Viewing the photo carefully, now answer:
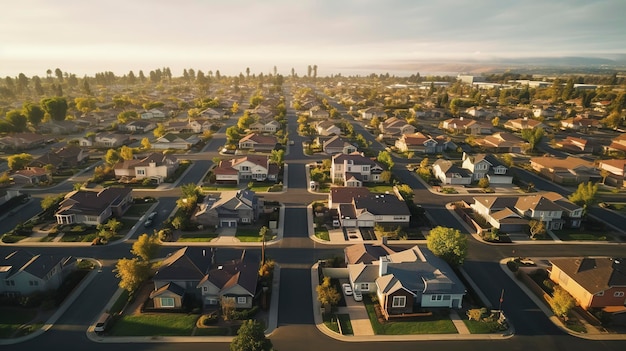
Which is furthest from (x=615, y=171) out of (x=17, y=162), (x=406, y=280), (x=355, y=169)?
(x=17, y=162)

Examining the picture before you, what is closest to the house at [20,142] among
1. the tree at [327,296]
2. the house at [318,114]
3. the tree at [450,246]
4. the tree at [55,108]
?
the tree at [55,108]

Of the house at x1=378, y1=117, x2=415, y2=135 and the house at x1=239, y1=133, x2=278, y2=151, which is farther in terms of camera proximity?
the house at x1=378, y1=117, x2=415, y2=135

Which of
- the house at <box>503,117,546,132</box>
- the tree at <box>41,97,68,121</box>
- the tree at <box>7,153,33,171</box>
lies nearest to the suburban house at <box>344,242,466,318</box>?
the tree at <box>7,153,33,171</box>

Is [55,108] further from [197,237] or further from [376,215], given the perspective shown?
[376,215]

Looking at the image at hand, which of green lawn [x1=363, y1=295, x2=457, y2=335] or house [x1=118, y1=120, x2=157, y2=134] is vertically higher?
house [x1=118, y1=120, x2=157, y2=134]

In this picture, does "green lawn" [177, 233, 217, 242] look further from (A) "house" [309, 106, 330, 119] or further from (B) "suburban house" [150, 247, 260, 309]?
(A) "house" [309, 106, 330, 119]

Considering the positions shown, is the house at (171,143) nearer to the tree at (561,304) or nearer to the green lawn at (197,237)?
the green lawn at (197,237)
